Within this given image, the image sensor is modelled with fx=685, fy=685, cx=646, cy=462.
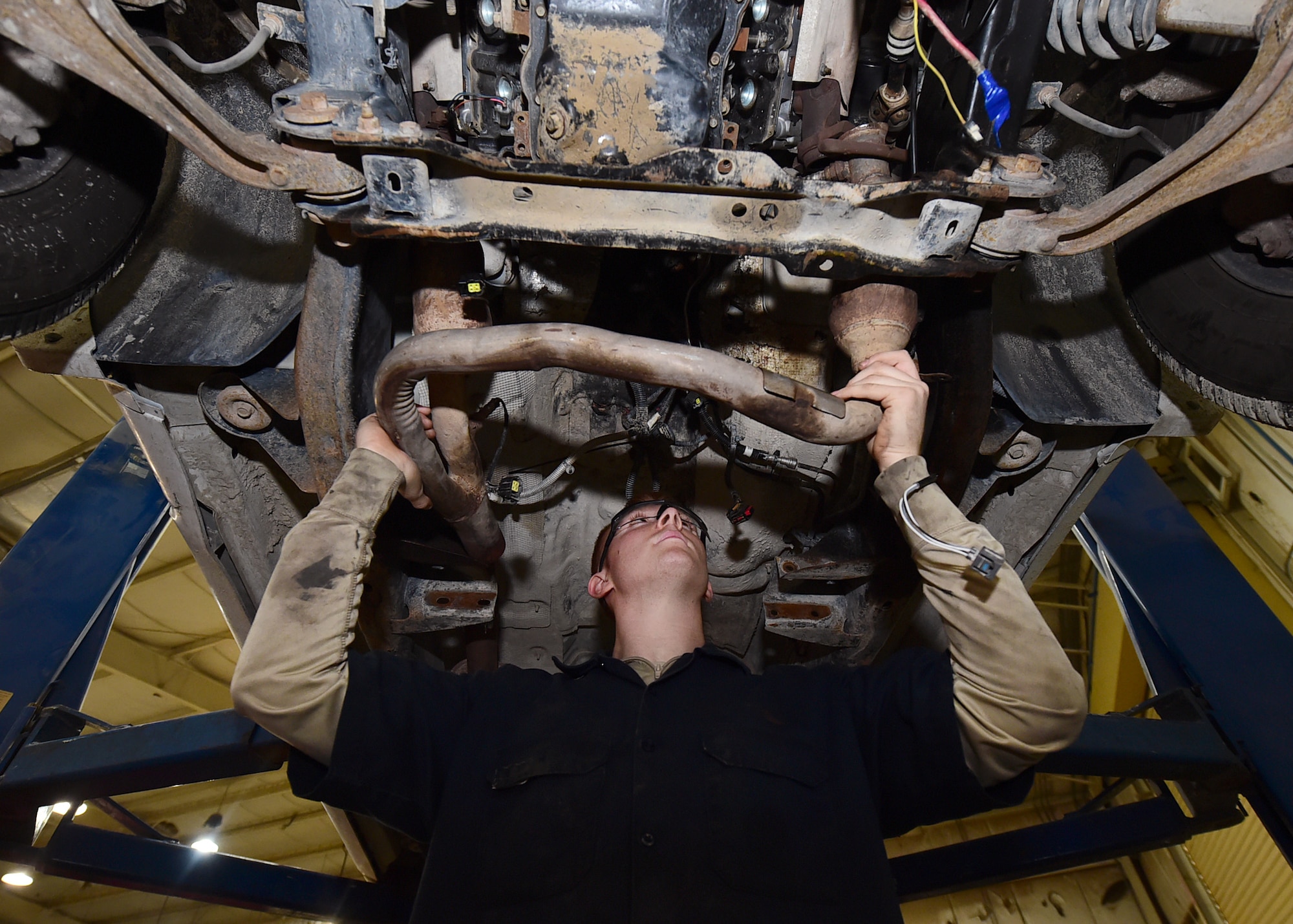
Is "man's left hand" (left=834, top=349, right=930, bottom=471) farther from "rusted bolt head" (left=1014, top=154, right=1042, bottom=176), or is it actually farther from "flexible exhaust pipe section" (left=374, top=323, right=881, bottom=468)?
"rusted bolt head" (left=1014, top=154, right=1042, bottom=176)

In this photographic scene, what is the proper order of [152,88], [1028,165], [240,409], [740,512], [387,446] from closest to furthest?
[152,88], [1028,165], [387,446], [240,409], [740,512]

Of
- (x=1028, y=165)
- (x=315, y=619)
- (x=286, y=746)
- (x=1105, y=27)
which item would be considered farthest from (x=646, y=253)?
(x=286, y=746)

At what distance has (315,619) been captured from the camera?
1.09 m

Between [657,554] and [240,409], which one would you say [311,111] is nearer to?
[240,409]

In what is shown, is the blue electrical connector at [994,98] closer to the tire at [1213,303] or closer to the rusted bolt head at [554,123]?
the tire at [1213,303]

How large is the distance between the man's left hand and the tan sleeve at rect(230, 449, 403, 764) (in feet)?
2.63

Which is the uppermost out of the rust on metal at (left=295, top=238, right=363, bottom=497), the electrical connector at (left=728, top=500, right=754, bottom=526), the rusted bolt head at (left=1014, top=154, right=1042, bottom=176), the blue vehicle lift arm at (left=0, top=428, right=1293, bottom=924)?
the rusted bolt head at (left=1014, top=154, right=1042, bottom=176)

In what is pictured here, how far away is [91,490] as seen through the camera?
1903 millimetres

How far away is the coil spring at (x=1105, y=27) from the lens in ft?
2.93

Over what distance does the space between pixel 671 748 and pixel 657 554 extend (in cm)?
46

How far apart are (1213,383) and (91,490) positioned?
262 centimetres

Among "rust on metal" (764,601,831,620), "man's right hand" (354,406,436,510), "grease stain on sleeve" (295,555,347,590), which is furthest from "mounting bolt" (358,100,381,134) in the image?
"rust on metal" (764,601,831,620)

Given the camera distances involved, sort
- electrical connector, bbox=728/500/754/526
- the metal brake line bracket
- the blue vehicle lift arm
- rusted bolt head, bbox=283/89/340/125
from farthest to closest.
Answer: electrical connector, bbox=728/500/754/526 → the blue vehicle lift arm → rusted bolt head, bbox=283/89/340/125 → the metal brake line bracket

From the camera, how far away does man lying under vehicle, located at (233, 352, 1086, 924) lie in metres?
1.04
